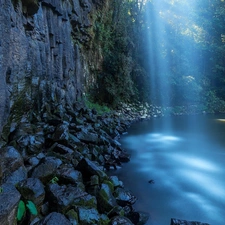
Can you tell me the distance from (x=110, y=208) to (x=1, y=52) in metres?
3.90

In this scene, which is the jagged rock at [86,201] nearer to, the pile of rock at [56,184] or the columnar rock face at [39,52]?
the pile of rock at [56,184]

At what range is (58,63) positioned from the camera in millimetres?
11500

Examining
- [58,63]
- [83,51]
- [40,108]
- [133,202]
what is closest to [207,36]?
[83,51]

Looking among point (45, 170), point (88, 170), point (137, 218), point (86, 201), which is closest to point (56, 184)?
point (45, 170)

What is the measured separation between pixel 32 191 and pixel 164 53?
97.6 feet

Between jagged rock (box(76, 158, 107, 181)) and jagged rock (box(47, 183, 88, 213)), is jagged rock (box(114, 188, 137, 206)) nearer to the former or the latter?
jagged rock (box(76, 158, 107, 181))

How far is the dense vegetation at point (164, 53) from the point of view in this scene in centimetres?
2050

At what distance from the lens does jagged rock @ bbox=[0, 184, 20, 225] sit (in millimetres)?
2389

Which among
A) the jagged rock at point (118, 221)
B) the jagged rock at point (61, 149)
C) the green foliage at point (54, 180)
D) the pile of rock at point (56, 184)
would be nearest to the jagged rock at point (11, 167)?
the pile of rock at point (56, 184)

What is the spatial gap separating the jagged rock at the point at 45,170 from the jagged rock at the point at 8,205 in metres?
1.18

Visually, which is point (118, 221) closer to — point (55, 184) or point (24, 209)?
point (55, 184)

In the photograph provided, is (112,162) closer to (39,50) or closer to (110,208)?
(110,208)

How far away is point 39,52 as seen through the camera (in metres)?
9.13

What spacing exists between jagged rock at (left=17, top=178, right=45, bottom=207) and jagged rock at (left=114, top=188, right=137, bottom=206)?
1.96 m
